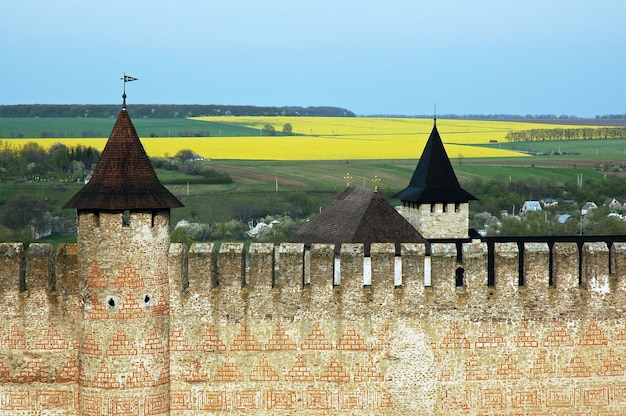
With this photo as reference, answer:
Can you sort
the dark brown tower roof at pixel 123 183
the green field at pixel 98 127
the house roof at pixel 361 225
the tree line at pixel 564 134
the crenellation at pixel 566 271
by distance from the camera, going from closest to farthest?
1. the dark brown tower roof at pixel 123 183
2. the crenellation at pixel 566 271
3. the house roof at pixel 361 225
4. the green field at pixel 98 127
5. the tree line at pixel 564 134

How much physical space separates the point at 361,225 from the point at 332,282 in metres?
12.7

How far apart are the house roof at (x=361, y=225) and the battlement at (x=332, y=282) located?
11.6m

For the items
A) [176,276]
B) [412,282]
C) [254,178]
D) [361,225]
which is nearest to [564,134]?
[254,178]

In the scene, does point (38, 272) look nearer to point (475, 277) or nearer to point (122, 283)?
point (122, 283)

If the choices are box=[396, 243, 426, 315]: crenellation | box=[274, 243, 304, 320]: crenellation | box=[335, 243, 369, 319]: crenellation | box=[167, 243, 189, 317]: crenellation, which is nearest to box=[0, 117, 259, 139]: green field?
box=[167, 243, 189, 317]: crenellation

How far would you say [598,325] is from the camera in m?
19.0

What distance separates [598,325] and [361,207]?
14.0m

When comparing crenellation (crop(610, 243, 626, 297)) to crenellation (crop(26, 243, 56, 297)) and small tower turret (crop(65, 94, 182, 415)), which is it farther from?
crenellation (crop(26, 243, 56, 297))

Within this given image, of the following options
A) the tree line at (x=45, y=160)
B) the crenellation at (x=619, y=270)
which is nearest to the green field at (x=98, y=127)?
the tree line at (x=45, y=160)

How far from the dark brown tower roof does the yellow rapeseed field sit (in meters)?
98.3

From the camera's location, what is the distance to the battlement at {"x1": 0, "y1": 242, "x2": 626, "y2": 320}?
61.9 feet

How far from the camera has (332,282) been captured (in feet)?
61.9

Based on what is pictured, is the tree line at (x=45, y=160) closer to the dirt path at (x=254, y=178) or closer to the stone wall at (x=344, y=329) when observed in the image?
the dirt path at (x=254, y=178)

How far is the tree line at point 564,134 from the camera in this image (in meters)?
162
